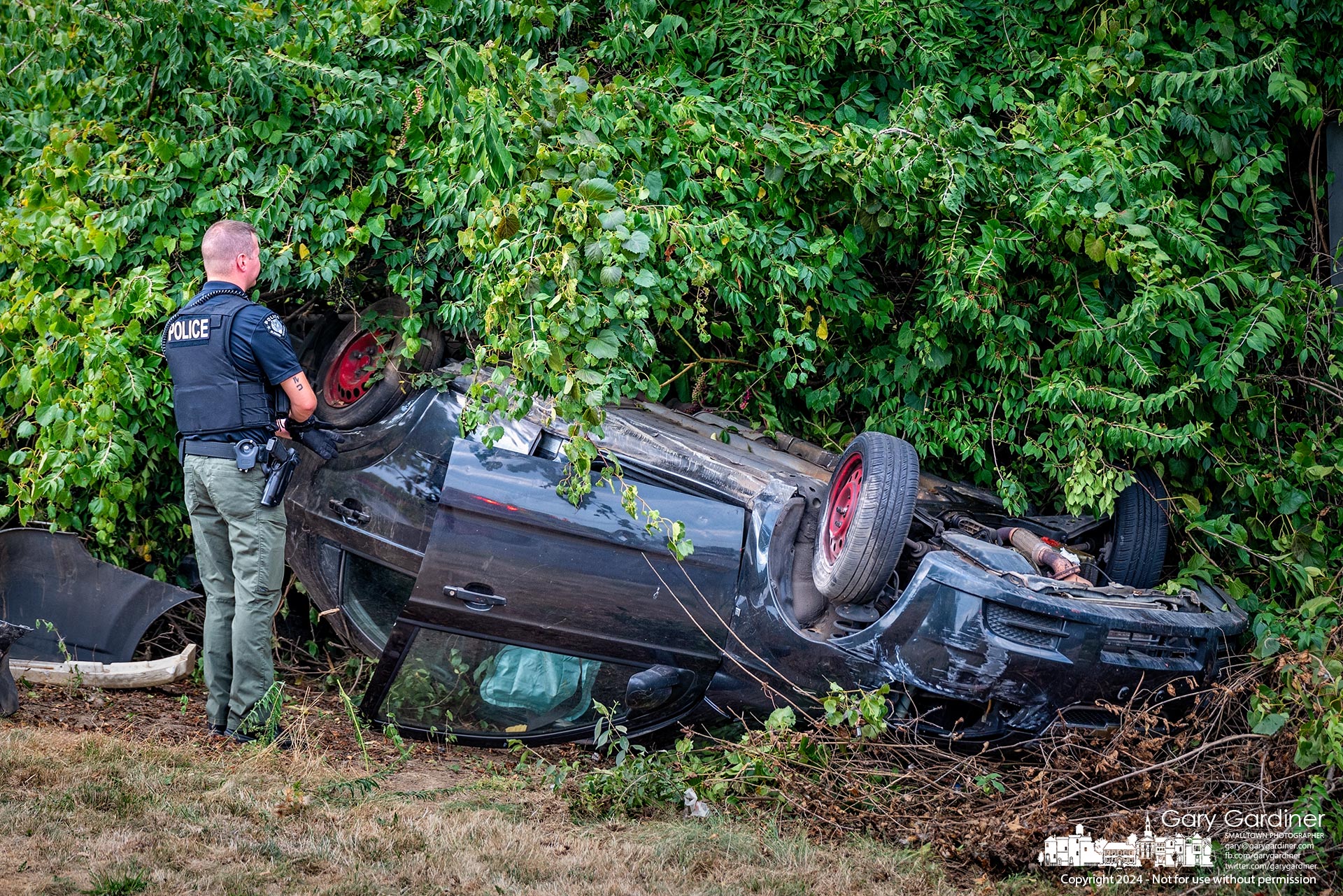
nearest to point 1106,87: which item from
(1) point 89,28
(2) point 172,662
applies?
(1) point 89,28

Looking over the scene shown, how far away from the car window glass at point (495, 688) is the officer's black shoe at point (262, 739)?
1.19 feet

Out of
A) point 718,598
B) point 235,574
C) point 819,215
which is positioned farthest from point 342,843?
point 819,215

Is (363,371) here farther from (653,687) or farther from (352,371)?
(653,687)

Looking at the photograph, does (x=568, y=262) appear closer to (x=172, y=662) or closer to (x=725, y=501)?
(x=725, y=501)

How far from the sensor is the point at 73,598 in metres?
4.71

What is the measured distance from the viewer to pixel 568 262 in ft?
11.8

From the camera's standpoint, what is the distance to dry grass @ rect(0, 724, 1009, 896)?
2.86 metres

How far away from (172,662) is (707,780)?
250 centimetres

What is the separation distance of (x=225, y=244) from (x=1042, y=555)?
10.5 feet

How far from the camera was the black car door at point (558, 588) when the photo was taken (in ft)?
12.2

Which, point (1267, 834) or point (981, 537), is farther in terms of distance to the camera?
point (981, 537)

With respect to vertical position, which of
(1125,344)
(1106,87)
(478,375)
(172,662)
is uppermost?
(1106,87)

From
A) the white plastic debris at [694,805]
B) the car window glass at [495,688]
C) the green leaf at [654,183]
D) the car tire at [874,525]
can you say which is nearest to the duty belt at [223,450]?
the car window glass at [495,688]

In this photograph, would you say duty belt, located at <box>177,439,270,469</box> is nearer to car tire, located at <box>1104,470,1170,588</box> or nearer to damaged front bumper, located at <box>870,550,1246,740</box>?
damaged front bumper, located at <box>870,550,1246,740</box>
